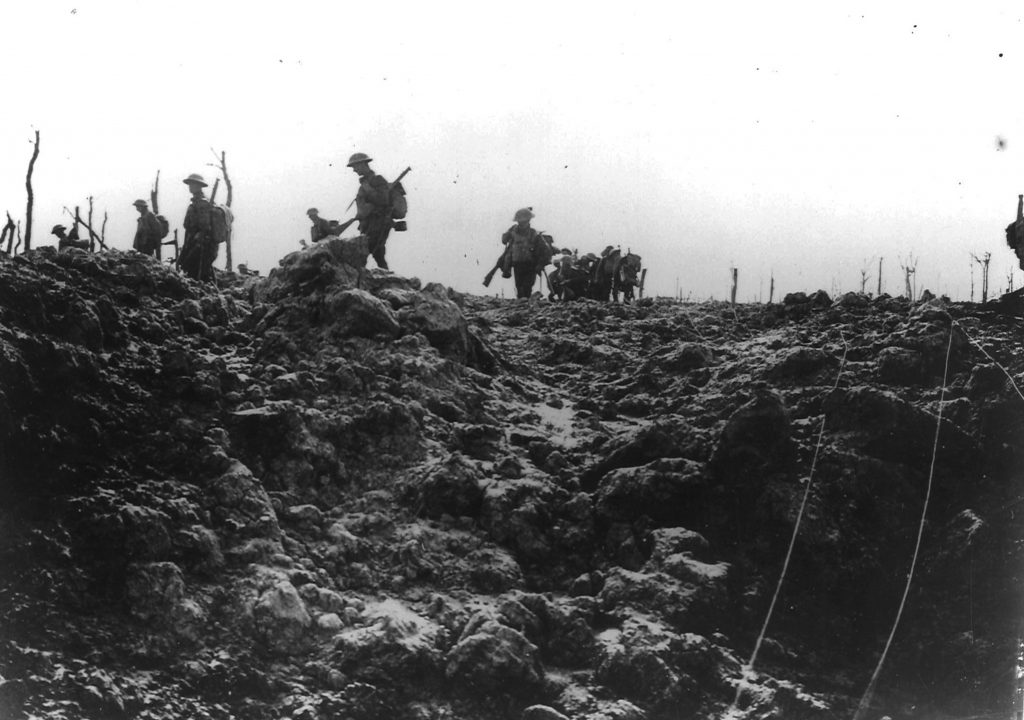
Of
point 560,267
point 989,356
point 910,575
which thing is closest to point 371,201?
point 560,267

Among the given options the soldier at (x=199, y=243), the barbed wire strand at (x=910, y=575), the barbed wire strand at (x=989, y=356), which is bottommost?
the barbed wire strand at (x=910, y=575)

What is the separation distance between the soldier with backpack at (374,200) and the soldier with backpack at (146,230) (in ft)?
11.9

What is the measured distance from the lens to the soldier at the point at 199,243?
15430 millimetres

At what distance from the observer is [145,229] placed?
1711 cm

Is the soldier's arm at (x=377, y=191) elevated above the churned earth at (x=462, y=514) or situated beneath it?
elevated above

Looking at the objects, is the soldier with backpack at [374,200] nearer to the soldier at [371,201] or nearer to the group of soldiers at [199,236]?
the soldier at [371,201]

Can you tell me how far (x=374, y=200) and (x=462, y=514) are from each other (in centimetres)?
707

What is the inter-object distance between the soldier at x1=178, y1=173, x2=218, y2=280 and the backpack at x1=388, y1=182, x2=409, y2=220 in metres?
2.51

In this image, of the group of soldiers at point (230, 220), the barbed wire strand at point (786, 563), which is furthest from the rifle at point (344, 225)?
the barbed wire strand at point (786, 563)

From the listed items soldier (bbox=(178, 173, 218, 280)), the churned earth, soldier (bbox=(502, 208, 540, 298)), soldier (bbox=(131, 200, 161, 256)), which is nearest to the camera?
the churned earth

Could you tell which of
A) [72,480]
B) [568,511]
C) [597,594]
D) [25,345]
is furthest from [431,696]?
[25,345]

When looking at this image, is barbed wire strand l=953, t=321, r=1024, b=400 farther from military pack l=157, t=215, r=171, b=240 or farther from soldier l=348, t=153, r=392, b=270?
military pack l=157, t=215, r=171, b=240

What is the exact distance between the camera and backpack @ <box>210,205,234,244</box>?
15469mm

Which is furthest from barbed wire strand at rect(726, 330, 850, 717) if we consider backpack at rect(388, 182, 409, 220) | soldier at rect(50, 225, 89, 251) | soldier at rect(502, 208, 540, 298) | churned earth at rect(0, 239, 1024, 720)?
soldier at rect(50, 225, 89, 251)
